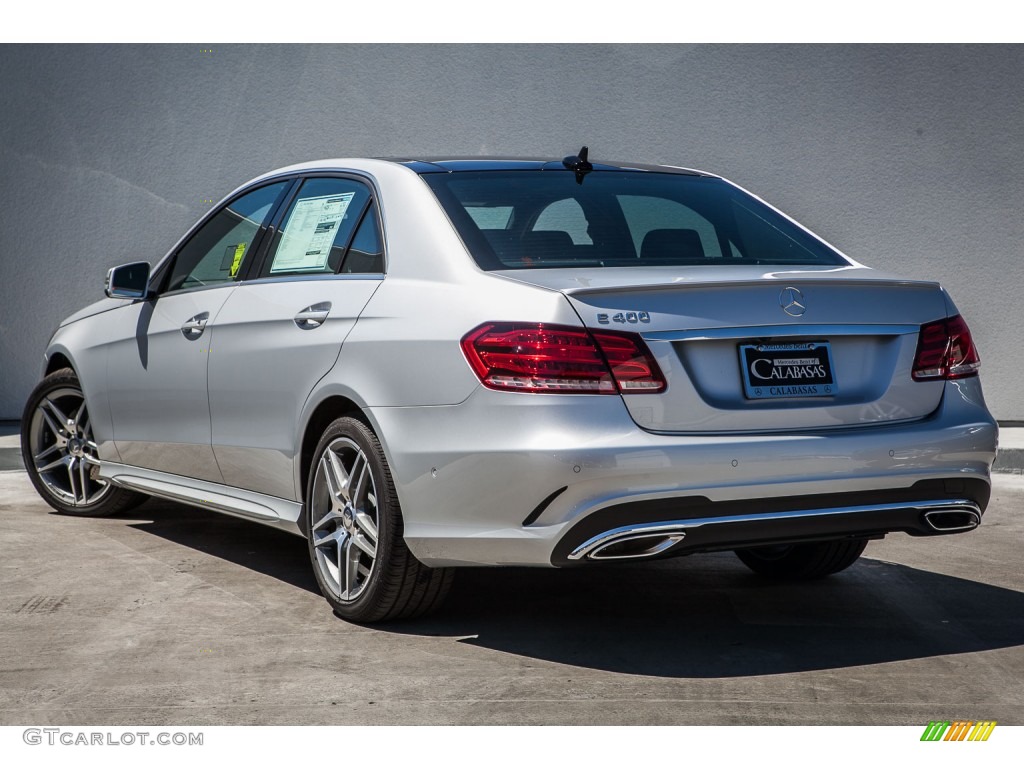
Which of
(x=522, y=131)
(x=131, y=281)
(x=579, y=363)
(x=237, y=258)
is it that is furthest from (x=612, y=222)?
(x=522, y=131)

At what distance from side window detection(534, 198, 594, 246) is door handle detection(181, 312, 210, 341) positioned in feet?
5.19

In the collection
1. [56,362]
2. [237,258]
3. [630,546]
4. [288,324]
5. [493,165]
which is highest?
[493,165]

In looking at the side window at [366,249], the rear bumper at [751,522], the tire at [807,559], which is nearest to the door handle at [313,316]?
the side window at [366,249]

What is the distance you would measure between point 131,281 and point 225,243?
655 millimetres

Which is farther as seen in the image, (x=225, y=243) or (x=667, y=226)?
(x=225, y=243)

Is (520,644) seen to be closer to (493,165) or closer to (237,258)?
(493,165)

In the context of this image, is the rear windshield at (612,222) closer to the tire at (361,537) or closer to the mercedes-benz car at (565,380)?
the mercedes-benz car at (565,380)

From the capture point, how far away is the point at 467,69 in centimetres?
1074

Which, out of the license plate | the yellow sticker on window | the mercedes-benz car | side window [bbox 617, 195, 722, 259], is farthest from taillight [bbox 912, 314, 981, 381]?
the yellow sticker on window

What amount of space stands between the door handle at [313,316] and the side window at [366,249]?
0.15 m

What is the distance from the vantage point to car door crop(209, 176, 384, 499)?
4645mm

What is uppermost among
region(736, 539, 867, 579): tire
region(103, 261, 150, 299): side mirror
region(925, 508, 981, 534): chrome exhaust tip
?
region(103, 261, 150, 299): side mirror

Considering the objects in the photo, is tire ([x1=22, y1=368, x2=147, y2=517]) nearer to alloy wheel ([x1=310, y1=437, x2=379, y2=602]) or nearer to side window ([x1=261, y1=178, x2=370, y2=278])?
side window ([x1=261, y1=178, x2=370, y2=278])
